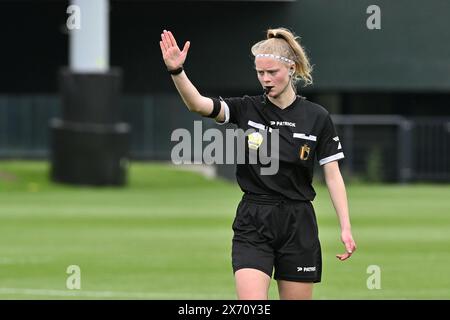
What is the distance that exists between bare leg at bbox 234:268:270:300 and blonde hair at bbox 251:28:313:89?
1380 millimetres

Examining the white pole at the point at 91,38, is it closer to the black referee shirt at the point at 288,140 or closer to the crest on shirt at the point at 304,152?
the black referee shirt at the point at 288,140

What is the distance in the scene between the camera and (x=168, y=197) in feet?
100.0

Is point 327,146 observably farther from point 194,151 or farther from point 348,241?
point 194,151

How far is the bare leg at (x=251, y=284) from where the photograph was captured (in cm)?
884

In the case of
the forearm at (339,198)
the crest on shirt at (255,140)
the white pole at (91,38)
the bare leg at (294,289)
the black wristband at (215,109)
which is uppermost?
the white pole at (91,38)

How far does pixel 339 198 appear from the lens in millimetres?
9320

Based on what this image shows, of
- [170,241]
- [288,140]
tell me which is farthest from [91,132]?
[288,140]

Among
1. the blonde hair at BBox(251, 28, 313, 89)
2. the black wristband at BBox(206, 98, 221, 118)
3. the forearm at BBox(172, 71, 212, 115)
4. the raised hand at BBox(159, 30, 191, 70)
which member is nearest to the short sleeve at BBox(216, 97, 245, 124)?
the black wristband at BBox(206, 98, 221, 118)

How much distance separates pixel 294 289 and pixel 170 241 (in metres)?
11.7

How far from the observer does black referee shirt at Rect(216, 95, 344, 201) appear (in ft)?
30.4

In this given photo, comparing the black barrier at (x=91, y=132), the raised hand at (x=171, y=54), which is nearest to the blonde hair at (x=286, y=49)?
the raised hand at (x=171, y=54)

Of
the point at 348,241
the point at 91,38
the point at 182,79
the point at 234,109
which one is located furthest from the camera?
the point at 91,38

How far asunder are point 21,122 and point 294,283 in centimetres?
3657
